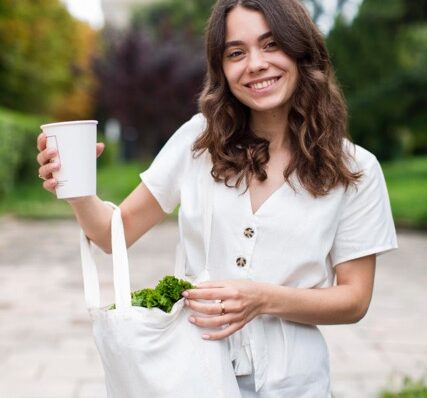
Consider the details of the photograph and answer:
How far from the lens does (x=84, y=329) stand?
217 inches

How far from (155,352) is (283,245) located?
379mm

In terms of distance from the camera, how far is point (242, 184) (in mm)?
1838

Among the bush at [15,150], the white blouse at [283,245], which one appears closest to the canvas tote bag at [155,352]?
the white blouse at [283,245]

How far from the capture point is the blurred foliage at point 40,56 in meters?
19.8

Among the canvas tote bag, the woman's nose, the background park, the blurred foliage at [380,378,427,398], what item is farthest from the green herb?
the background park

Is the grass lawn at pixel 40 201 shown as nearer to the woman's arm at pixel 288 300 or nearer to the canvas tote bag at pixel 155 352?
the woman's arm at pixel 288 300

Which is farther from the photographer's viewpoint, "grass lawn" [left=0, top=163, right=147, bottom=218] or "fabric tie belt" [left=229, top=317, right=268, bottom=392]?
"grass lawn" [left=0, top=163, right=147, bottom=218]

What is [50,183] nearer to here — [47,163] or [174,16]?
[47,163]

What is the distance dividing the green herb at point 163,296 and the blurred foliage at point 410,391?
2.46m

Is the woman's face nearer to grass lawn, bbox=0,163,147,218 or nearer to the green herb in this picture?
the green herb

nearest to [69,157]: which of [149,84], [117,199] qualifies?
[117,199]

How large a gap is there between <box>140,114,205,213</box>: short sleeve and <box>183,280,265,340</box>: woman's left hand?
36 centimetres

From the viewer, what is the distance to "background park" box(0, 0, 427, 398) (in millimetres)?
12617

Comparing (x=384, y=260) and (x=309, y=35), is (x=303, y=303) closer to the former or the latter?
(x=309, y=35)
